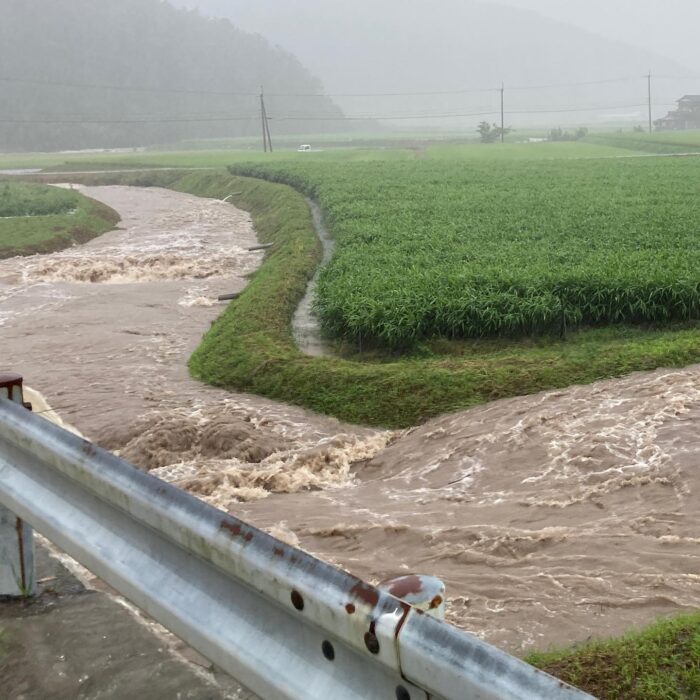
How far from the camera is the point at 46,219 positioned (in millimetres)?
28250

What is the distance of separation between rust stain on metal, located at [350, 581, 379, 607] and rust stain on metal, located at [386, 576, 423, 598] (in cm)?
11

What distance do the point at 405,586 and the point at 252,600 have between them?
0.43 m

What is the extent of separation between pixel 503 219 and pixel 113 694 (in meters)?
17.6

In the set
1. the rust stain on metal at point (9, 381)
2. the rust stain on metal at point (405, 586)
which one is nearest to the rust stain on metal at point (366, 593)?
the rust stain on metal at point (405, 586)

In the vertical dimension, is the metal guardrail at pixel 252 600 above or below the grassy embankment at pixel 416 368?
above

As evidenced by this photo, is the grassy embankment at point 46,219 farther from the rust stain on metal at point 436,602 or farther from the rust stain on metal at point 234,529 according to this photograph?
the rust stain on metal at point 436,602

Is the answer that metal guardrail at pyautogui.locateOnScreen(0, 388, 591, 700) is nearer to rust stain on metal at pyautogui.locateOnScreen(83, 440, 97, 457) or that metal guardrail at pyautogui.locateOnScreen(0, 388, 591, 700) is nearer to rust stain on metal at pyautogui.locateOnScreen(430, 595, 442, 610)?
rust stain on metal at pyautogui.locateOnScreen(83, 440, 97, 457)

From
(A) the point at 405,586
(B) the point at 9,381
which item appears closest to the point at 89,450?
(B) the point at 9,381

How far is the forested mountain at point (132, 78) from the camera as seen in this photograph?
108375mm

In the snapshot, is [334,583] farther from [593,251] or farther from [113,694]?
[593,251]

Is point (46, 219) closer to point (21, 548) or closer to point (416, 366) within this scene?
point (416, 366)

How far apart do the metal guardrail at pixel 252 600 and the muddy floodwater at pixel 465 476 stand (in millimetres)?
2469

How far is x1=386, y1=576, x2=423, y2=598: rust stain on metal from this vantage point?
1997 millimetres

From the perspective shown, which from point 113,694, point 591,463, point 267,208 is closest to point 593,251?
point 591,463
